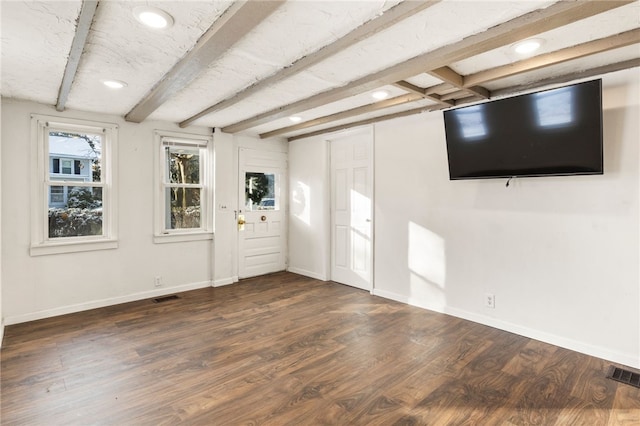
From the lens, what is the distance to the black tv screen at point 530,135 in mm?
2633

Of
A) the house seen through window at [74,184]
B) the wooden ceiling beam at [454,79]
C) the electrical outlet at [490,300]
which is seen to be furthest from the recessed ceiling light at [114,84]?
the electrical outlet at [490,300]

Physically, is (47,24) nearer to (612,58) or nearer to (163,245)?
(163,245)

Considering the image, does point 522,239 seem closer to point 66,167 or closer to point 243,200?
point 243,200

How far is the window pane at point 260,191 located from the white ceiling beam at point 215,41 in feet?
7.81

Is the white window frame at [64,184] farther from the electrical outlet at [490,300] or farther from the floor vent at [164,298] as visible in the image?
the electrical outlet at [490,300]

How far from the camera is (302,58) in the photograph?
97.7 inches

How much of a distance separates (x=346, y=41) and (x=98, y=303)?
13.1 feet

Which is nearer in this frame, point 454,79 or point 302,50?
point 302,50

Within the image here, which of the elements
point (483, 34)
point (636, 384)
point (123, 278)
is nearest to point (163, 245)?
point (123, 278)

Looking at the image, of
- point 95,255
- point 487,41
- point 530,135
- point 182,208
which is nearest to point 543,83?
point 530,135

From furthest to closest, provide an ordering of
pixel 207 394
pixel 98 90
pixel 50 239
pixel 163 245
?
pixel 163 245, pixel 50 239, pixel 98 90, pixel 207 394

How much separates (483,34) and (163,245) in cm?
425

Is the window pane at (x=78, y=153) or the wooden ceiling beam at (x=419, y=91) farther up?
the wooden ceiling beam at (x=419, y=91)

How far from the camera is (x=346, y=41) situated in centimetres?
215
